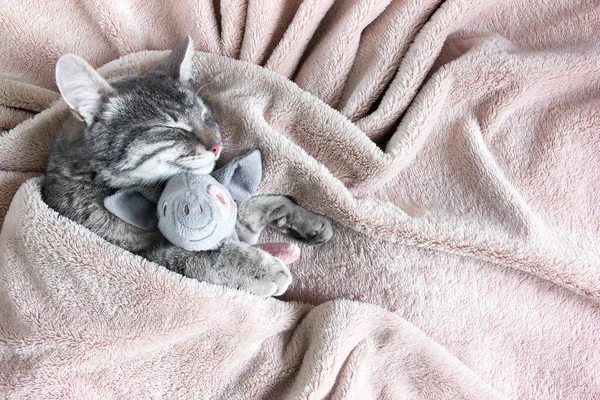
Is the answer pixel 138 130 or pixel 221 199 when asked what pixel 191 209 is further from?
pixel 138 130

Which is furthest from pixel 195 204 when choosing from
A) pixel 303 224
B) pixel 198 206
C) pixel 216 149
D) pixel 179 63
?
pixel 179 63

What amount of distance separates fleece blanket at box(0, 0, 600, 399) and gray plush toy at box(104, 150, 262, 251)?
7cm

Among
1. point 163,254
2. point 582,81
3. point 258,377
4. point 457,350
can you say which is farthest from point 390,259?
point 582,81

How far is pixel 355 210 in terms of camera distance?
104cm

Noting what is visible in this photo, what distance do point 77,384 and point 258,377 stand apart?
1.21 ft

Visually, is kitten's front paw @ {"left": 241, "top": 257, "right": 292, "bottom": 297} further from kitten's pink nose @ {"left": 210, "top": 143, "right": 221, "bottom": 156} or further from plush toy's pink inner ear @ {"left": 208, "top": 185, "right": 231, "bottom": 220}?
kitten's pink nose @ {"left": 210, "top": 143, "right": 221, "bottom": 156}

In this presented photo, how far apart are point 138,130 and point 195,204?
270mm

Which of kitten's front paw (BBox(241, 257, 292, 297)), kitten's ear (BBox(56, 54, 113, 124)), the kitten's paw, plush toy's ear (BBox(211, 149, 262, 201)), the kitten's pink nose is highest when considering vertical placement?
kitten's ear (BBox(56, 54, 113, 124))

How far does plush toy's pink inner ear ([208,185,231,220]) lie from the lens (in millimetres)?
874

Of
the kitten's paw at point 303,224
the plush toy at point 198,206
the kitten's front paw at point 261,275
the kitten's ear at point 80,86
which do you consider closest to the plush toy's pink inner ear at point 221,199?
the plush toy at point 198,206

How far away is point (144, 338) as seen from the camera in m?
0.92

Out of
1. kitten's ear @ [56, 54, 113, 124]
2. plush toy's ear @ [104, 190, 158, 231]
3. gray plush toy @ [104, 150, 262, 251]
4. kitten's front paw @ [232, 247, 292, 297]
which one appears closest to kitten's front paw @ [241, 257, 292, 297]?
kitten's front paw @ [232, 247, 292, 297]

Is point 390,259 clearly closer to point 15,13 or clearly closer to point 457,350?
point 457,350

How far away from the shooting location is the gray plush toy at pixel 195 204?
849mm
